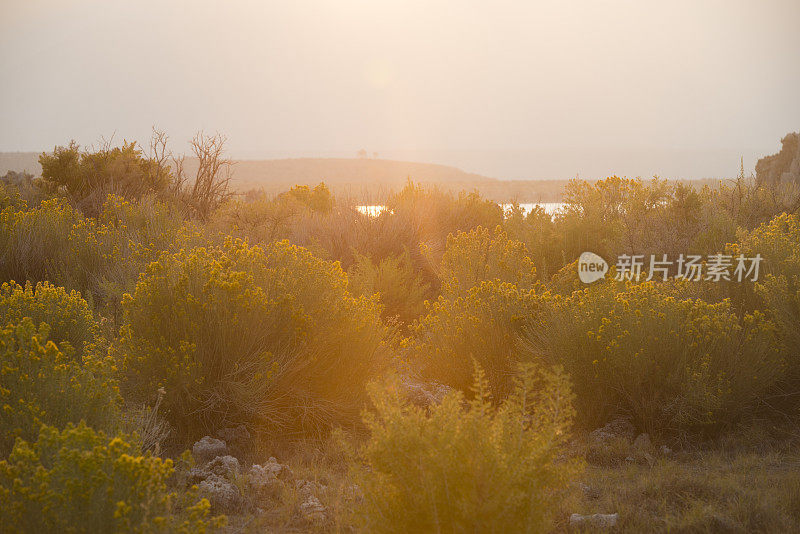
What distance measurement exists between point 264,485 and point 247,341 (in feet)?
4.54

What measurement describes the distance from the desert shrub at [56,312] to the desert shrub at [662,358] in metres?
4.00

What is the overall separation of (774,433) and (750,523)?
2153mm

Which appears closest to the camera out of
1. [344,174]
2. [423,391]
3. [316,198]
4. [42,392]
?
[42,392]

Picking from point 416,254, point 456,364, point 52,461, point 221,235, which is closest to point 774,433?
point 456,364

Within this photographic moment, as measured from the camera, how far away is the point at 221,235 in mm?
9500

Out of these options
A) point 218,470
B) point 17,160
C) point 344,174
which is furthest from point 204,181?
point 344,174

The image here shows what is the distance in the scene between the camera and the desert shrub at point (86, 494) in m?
2.83

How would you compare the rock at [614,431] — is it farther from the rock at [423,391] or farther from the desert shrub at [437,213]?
the desert shrub at [437,213]

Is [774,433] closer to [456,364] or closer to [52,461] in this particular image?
[456,364]

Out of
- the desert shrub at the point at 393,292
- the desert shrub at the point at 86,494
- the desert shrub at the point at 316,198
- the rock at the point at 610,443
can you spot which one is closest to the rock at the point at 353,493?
the desert shrub at the point at 86,494

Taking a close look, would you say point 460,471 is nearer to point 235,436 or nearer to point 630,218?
point 235,436

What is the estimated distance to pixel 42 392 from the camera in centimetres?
390

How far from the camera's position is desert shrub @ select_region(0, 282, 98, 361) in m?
5.37

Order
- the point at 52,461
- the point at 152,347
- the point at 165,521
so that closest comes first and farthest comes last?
the point at 165,521 < the point at 52,461 < the point at 152,347
